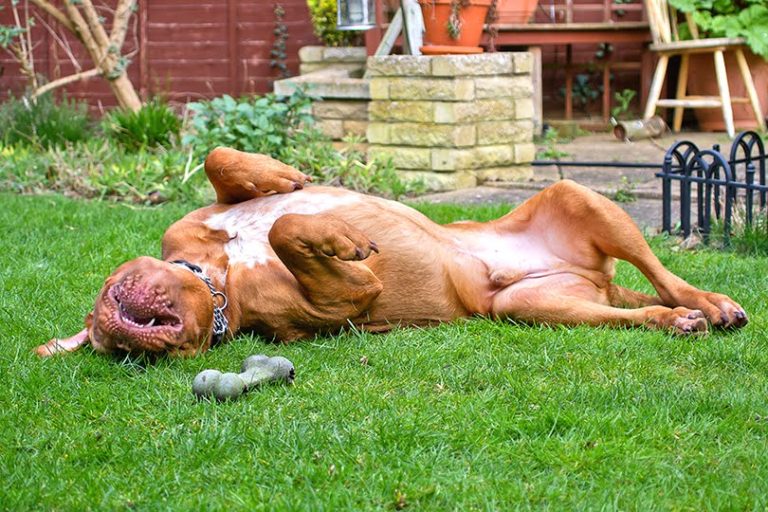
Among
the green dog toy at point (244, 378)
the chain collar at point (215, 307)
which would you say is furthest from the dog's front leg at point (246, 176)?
the green dog toy at point (244, 378)

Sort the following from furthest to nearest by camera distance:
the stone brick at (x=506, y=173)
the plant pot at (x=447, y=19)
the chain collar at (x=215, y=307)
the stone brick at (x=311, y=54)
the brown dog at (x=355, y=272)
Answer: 1. the stone brick at (x=311, y=54)
2. the stone brick at (x=506, y=173)
3. the plant pot at (x=447, y=19)
4. the chain collar at (x=215, y=307)
5. the brown dog at (x=355, y=272)

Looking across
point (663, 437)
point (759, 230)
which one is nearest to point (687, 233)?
point (759, 230)

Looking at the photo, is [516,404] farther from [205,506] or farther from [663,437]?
[205,506]

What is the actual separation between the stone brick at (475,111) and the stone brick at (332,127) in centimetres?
163

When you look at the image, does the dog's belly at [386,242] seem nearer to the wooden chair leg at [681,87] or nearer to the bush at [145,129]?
the bush at [145,129]

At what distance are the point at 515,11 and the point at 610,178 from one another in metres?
3.60

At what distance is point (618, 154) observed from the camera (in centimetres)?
1117

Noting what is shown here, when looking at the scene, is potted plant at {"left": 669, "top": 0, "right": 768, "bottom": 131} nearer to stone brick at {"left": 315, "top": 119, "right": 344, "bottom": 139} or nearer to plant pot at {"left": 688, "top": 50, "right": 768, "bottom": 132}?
plant pot at {"left": 688, "top": 50, "right": 768, "bottom": 132}

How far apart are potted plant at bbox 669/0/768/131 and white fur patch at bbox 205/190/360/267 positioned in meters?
8.54

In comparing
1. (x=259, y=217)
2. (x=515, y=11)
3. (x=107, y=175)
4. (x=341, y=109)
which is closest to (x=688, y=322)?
(x=259, y=217)

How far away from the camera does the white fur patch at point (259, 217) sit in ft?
14.3

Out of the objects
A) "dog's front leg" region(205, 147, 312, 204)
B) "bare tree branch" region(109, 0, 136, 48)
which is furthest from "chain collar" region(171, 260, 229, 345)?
"bare tree branch" region(109, 0, 136, 48)

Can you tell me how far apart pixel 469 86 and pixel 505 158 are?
81 cm

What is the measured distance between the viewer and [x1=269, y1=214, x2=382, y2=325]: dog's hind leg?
399 centimetres
